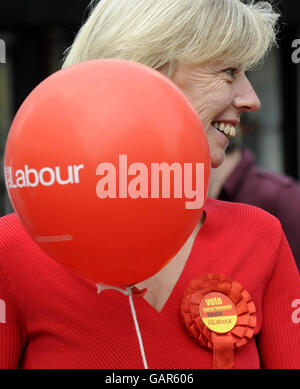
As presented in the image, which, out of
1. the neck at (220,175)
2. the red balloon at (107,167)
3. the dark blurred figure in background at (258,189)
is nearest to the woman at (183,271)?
the red balloon at (107,167)

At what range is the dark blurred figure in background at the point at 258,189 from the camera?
313cm

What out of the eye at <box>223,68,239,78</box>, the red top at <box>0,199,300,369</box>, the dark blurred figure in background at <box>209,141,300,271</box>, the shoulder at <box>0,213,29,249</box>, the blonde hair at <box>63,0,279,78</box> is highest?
the blonde hair at <box>63,0,279,78</box>

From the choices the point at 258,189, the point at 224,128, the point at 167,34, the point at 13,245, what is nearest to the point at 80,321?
the point at 13,245

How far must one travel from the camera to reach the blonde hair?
1760 millimetres

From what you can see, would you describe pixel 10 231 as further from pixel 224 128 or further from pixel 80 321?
pixel 224 128

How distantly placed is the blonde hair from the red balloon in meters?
0.38

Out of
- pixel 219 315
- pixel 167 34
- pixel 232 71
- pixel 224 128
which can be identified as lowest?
pixel 219 315

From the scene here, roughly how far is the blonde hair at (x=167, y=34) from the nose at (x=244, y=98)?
6 cm

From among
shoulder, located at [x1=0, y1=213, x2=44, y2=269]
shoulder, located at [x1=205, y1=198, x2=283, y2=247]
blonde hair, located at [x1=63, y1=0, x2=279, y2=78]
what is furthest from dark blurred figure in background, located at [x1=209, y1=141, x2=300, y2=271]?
shoulder, located at [x1=0, y1=213, x2=44, y2=269]

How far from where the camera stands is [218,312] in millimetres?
1729

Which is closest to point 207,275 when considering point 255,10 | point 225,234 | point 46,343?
point 225,234

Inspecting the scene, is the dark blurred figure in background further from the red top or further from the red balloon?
the red balloon

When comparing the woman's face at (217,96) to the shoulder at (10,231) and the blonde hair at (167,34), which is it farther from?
the shoulder at (10,231)

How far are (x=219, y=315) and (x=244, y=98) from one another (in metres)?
0.60
